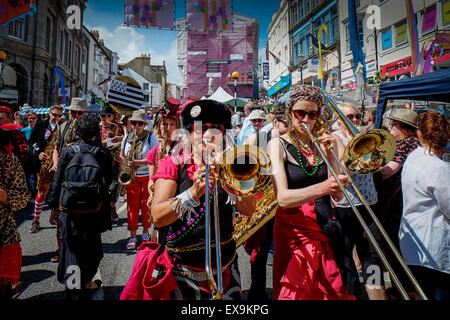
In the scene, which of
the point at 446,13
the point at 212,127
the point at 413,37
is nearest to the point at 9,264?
the point at 212,127

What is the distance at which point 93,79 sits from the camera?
1566 inches

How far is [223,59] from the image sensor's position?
36.7 meters

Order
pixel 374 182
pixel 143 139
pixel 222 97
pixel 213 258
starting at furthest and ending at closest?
pixel 222 97, pixel 143 139, pixel 374 182, pixel 213 258

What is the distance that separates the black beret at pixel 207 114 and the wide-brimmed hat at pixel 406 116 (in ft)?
7.22

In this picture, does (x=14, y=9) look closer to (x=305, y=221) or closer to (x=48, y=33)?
(x=305, y=221)

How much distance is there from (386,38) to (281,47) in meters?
17.0

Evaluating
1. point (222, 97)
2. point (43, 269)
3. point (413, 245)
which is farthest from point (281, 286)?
point (222, 97)

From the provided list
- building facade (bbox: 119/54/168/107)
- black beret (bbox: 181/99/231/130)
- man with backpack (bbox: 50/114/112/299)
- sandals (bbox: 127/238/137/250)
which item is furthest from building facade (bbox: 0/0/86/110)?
building facade (bbox: 119/54/168/107)

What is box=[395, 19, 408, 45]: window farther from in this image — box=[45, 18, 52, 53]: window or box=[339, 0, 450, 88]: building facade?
box=[45, 18, 52, 53]: window

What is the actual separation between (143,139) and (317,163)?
3.44 metres

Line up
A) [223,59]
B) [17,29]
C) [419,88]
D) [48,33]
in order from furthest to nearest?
[223,59] → [48,33] → [17,29] → [419,88]

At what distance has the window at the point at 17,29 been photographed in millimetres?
19000
